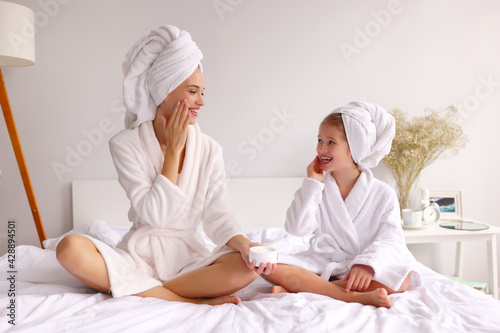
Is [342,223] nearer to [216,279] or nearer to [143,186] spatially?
[216,279]

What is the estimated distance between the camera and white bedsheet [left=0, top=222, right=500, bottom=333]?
125 cm

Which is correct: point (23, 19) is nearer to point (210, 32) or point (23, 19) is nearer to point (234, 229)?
point (210, 32)

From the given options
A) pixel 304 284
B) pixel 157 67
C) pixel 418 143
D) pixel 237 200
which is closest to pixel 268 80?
pixel 237 200

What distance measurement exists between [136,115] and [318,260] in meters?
0.88

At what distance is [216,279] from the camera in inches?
60.6

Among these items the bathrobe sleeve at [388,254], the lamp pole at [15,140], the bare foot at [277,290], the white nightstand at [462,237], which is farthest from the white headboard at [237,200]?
the bare foot at [277,290]

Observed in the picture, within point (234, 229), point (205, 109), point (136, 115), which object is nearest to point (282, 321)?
point (234, 229)

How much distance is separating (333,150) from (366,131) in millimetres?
143

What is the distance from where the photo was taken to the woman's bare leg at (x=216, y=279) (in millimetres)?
1537

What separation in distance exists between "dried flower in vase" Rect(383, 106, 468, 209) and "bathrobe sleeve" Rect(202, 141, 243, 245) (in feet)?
5.06

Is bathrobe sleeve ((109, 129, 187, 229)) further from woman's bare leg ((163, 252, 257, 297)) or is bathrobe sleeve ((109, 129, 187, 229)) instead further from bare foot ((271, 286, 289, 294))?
bare foot ((271, 286, 289, 294))

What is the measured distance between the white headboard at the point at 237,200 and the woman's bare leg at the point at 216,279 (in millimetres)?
1390

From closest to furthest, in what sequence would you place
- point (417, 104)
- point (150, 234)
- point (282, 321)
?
point (282, 321) < point (150, 234) < point (417, 104)

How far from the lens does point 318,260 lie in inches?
70.6
